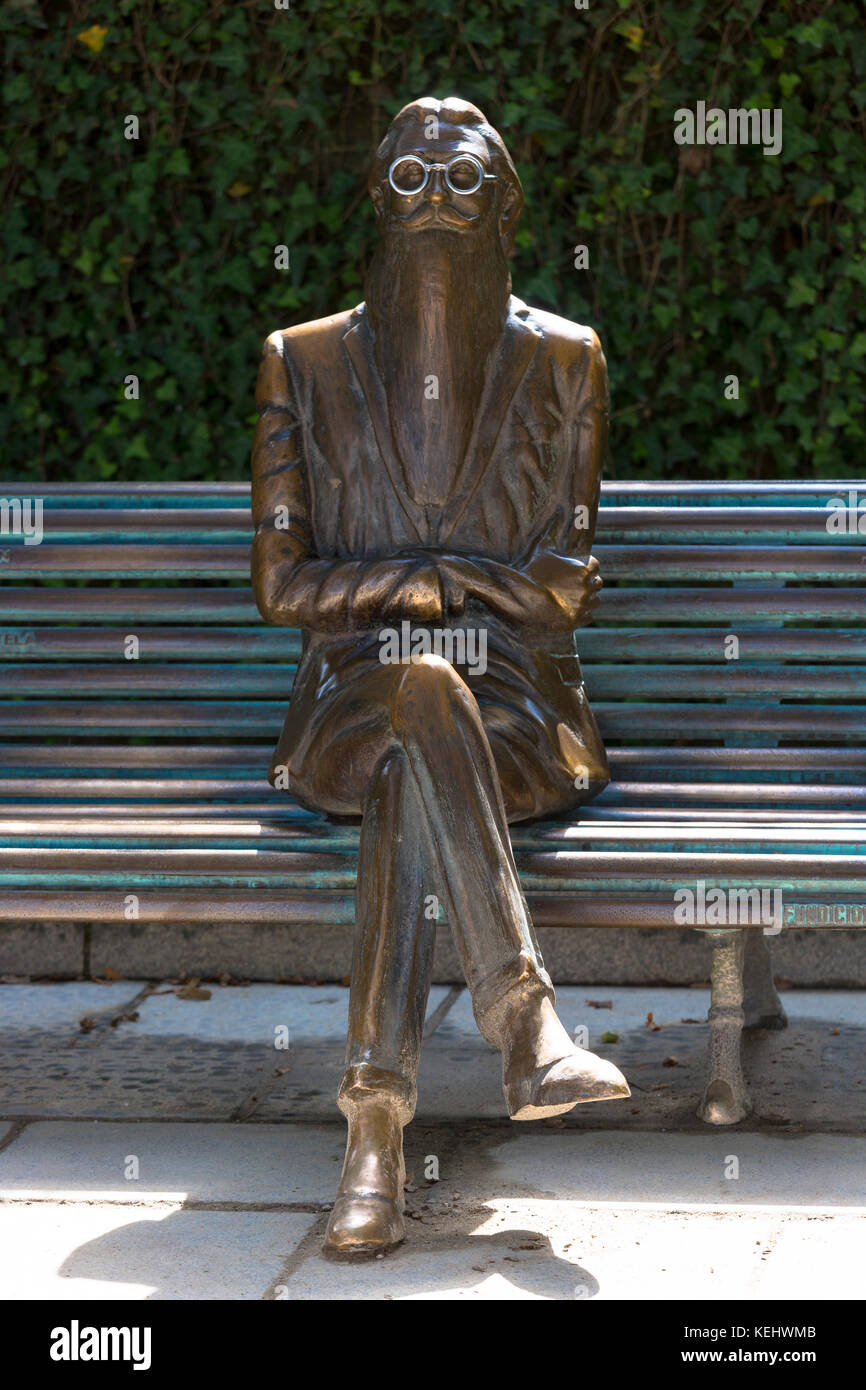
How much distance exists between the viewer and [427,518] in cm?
370

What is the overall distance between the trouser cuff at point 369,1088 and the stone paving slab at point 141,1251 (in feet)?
0.79

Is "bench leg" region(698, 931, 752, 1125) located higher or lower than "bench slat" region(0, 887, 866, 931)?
lower

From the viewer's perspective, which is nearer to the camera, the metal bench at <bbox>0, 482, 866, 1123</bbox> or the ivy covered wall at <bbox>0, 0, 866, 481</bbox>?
the metal bench at <bbox>0, 482, 866, 1123</bbox>

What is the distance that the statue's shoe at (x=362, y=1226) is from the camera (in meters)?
2.88

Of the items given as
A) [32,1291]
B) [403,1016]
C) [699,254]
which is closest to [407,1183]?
[403,1016]

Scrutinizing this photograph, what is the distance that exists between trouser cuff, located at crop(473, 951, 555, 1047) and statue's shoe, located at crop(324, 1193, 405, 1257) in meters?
0.31

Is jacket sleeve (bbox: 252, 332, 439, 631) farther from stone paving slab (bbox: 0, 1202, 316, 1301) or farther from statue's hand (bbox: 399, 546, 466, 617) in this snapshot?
stone paving slab (bbox: 0, 1202, 316, 1301)

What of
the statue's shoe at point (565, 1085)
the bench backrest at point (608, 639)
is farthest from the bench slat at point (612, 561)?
the statue's shoe at point (565, 1085)

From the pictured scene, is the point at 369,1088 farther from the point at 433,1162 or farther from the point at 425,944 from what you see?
the point at 433,1162

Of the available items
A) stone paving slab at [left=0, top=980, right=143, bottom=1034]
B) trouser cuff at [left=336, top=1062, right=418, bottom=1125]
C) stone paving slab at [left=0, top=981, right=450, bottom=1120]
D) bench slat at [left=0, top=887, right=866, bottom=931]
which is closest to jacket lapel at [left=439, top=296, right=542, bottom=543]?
bench slat at [left=0, top=887, right=866, bottom=931]

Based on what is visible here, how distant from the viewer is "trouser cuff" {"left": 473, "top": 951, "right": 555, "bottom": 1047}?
300 centimetres

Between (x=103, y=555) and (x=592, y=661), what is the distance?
120 cm

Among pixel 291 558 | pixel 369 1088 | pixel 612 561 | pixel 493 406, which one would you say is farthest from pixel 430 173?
Answer: pixel 369 1088

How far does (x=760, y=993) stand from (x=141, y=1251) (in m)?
1.82
